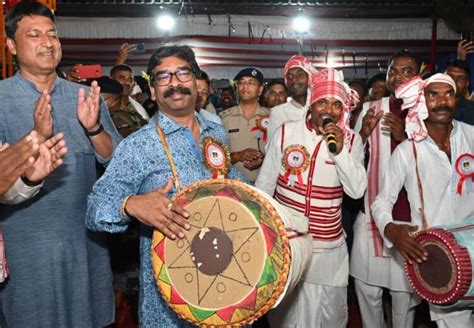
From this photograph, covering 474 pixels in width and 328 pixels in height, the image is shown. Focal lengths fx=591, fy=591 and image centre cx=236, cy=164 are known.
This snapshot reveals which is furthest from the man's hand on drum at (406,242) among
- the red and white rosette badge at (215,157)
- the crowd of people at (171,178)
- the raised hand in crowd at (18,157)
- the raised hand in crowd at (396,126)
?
the raised hand in crowd at (18,157)

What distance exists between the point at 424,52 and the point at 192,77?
9.56 metres

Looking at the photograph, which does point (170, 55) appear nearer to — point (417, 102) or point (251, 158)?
point (417, 102)

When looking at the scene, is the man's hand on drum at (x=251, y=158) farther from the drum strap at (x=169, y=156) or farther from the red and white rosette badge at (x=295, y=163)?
the drum strap at (x=169, y=156)

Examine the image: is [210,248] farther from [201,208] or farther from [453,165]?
[453,165]

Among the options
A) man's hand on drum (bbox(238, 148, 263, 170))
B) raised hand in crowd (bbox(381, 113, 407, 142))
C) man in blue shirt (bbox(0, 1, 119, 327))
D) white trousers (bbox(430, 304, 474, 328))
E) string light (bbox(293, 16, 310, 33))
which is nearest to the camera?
man in blue shirt (bbox(0, 1, 119, 327))

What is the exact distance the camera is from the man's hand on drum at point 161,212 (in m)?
2.34

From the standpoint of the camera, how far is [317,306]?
3824 millimetres

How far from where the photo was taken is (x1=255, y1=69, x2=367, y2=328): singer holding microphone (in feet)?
12.2

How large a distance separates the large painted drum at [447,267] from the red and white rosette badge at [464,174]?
1.36 ft

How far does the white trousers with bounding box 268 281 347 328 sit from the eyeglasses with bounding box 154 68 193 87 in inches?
69.3

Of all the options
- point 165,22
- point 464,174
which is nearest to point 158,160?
point 464,174

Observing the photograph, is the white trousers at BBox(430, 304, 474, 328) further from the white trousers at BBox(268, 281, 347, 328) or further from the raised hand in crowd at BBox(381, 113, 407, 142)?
the raised hand in crowd at BBox(381, 113, 407, 142)

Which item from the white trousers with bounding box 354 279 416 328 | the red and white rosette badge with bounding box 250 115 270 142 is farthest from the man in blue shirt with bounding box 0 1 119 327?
the red and white rosette badge with bounding box 250 115 270 142

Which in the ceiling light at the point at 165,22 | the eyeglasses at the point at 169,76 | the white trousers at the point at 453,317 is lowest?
the white trousers at the point at 453,317
